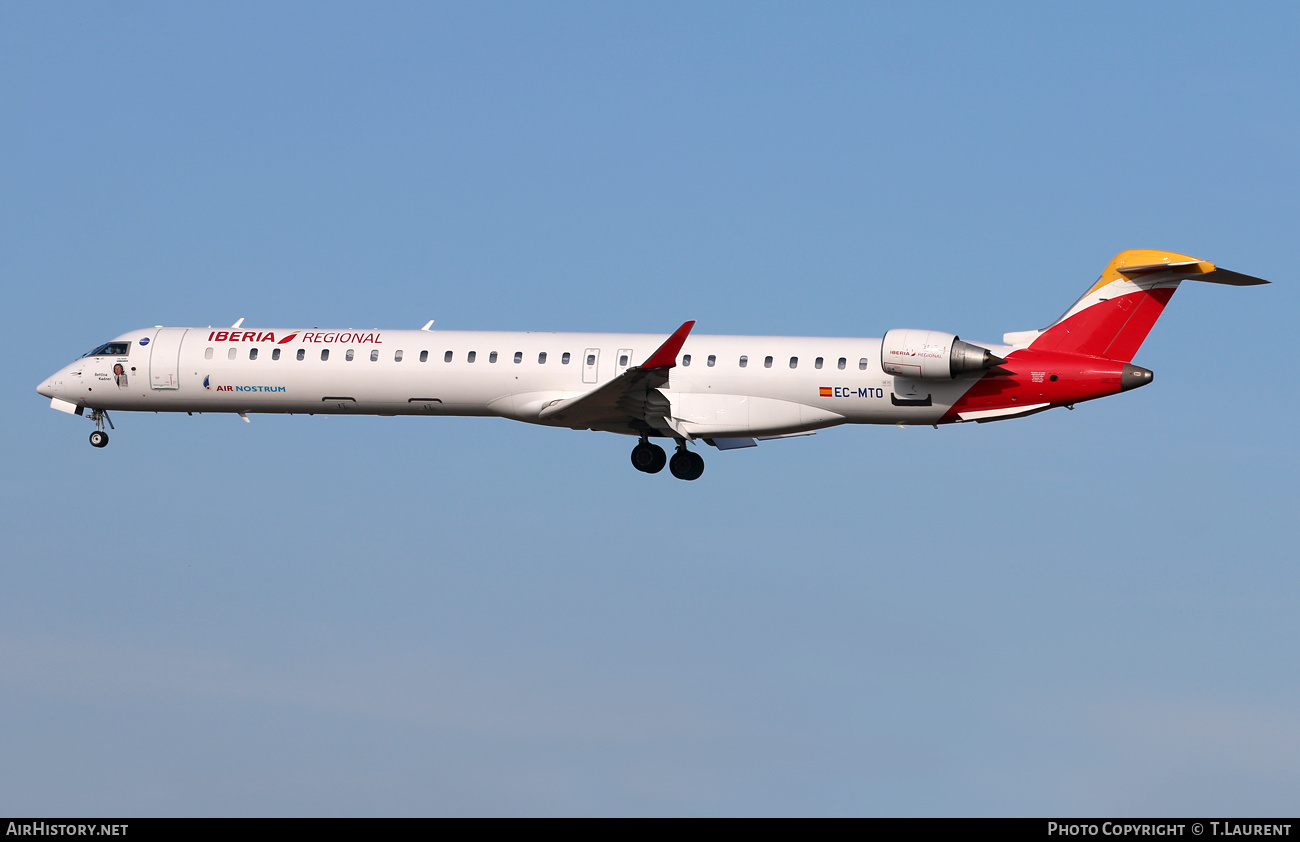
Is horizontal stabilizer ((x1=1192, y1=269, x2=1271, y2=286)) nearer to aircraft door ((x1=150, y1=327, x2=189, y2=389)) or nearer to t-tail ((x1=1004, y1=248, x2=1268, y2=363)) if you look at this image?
t-tail ((x1=1004, y1=248, x2=1268, y2=363))

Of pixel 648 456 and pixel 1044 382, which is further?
pixel 648 456

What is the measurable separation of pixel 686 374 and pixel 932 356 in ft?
17.6

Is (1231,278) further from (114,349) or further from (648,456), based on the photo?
(114,349)

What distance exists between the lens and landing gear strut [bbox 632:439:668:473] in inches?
1395

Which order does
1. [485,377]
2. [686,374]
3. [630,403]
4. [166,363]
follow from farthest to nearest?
[166,363] < [485,377] < [686,374] < [630,403]

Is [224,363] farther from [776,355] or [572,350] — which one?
[776,355]

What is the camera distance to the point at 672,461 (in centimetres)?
3572

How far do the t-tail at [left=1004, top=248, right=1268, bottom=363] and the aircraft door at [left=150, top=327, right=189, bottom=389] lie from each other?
19.7 meters

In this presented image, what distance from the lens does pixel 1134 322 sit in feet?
110

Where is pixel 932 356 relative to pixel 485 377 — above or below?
below

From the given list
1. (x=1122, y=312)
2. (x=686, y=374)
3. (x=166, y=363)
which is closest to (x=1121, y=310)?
(x=1122, y=312)

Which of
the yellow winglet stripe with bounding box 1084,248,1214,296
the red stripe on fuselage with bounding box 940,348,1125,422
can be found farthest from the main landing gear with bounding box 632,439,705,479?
the yellow winglet stripe with bounding box 1084,248,1214,296
